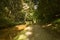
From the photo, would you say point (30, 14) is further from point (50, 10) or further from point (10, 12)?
point (50, 10)

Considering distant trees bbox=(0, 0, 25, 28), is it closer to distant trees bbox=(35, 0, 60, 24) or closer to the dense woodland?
the dense woodland

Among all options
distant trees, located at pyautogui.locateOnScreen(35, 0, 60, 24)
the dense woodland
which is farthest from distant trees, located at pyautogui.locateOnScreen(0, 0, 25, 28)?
distant trees, located at pyautogui.locateOnScreen(35, 0, 60, 24)

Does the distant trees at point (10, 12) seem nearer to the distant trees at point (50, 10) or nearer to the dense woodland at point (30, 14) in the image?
the dense woodland at point (30, 14)

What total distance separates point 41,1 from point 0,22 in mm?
4988

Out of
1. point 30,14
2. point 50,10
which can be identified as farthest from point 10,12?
point 50,10

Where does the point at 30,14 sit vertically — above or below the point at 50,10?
below

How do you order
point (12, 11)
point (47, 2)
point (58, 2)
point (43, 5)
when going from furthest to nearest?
point (12, 11) < point (43, 5) < point (47, 2) < point (58, 2)

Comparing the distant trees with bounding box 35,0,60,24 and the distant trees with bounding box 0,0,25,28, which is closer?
the distant trees with bounding box 35,0,60,24

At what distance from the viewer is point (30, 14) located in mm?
16609

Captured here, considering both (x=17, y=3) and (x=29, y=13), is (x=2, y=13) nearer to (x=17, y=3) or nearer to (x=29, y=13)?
(x=17, y=3)

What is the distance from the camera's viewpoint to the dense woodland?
29.7ft

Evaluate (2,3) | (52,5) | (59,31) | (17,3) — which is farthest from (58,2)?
(17,3)

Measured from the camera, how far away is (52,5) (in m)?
9.48

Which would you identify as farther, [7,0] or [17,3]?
[17,3]
